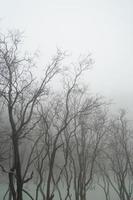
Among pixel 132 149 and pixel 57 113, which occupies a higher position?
pixel 57 113

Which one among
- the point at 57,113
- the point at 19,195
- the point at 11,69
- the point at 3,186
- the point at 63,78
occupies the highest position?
the point at 63,78

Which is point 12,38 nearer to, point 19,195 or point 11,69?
point 11,69

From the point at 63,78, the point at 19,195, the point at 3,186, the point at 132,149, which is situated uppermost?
the point at 63,78

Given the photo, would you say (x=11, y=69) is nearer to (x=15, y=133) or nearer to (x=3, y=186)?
(x=15, y=133)

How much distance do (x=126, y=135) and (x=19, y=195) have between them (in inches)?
560

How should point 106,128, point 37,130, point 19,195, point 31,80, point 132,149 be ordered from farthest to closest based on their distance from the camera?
point 132,149
point 106,128
point 37,130
point 31,80
point 19,195

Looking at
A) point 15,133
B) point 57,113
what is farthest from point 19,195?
point 57,113

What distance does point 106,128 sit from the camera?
59.1ft

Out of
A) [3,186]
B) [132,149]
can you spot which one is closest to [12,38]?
[132,149]

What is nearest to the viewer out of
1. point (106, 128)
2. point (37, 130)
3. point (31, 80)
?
point (31, 80)

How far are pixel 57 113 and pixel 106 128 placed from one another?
17.6 ft

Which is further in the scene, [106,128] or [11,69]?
[106,128]

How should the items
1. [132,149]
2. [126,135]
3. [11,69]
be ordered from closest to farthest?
[11,69] < [126,135] < [132,149]

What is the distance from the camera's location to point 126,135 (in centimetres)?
2077
